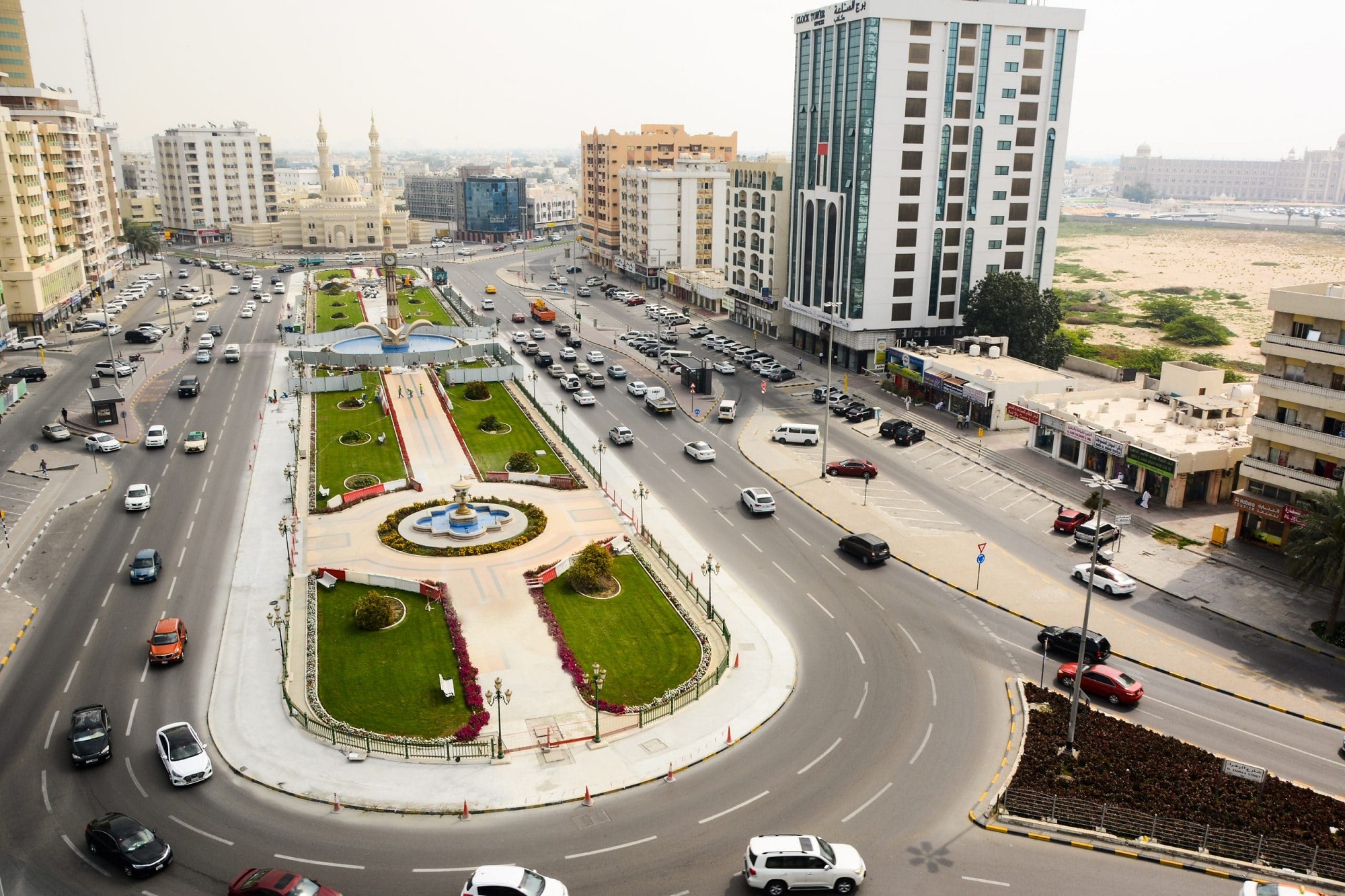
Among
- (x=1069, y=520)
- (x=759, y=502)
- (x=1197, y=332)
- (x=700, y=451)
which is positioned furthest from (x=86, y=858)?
(x=1197, y=332)

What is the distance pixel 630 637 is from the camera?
4881 centimetres

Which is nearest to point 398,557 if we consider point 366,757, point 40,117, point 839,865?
point 366,757

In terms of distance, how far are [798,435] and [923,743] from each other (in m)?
45.0

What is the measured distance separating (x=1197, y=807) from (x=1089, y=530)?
2760cm

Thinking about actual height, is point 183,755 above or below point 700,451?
below

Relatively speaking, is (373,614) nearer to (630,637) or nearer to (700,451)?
(630,637)

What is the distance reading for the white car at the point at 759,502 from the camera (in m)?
65.9

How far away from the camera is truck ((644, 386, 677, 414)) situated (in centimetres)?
9169

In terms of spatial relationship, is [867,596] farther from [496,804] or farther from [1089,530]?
[496,804]

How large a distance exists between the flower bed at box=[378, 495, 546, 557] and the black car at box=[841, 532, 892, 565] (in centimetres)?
1917

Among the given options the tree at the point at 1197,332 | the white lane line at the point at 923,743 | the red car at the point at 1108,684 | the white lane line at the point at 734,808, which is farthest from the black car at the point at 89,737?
the tree at the point at 1197,332

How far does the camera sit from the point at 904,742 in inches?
1576

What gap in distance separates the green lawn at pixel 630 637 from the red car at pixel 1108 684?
17.0 metres

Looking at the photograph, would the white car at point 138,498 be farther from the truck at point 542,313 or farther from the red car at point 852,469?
the truck at point 542,313
